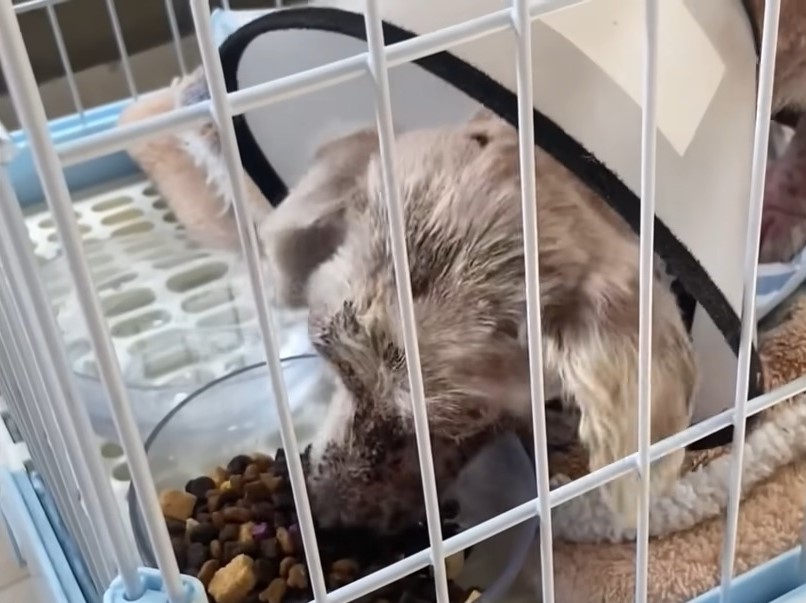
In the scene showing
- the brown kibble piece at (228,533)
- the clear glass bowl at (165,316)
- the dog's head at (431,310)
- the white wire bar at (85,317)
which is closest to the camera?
the white wire bar at (85,317)

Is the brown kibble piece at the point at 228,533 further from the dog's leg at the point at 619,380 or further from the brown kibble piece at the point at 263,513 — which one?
the dog's leg at the point at 619,380

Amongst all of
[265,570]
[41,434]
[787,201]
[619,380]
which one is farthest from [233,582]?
[787,201]

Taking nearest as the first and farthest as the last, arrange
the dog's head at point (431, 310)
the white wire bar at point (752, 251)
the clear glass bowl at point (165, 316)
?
Answer: the white wire bar at point (752, 251), the dog's head at point (431, 310), the clear glass bowl at point (165, 316)

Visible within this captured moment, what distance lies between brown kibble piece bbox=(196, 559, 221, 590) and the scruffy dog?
7 cm

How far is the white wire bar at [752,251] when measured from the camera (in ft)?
1.36

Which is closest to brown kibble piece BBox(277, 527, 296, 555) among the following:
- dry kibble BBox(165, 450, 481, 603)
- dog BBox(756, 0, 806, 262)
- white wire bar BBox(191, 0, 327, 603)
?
dry kibble BBox(165, 450, 481, 603)

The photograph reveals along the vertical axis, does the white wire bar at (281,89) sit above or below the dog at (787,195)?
above

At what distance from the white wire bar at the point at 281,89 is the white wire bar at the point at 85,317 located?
0.03ft

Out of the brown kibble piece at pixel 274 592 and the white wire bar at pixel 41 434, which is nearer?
the white wire bar at pixel 41 434

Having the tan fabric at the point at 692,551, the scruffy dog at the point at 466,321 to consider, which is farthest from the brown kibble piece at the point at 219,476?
the tan fabric at the point at 692,551

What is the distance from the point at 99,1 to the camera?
1122mm

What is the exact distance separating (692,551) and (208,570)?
26cm

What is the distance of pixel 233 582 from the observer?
595 millimetres

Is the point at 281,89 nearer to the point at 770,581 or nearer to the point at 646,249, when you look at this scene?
the point at 646,249
